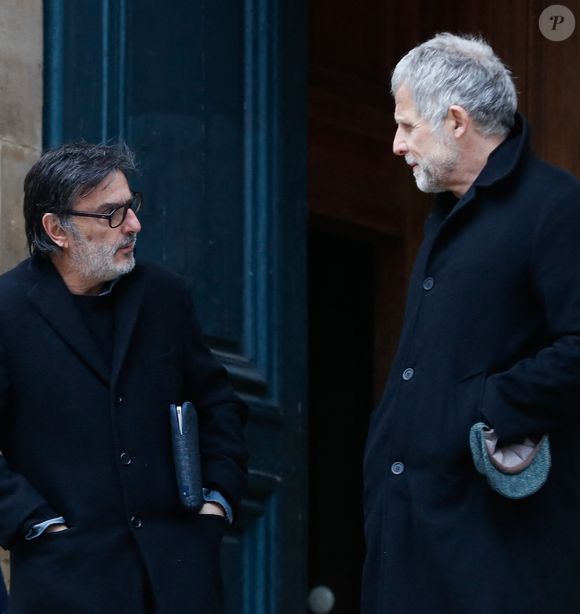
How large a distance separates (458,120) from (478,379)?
0.63m

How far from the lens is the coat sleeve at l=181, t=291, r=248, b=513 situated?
502 cm

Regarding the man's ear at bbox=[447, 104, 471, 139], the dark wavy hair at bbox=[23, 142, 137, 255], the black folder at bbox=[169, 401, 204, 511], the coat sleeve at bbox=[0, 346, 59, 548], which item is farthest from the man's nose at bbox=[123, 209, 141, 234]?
the man's ear at bbox=[447, 104, 471, 139]

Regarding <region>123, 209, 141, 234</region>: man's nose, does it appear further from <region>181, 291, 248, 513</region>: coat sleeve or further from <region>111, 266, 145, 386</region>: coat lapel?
<region>181, 291, 248, 513</region>: coat sleeve

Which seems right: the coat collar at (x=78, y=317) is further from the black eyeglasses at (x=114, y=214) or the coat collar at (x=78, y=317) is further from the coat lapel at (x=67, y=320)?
the black eyeglasses at (x=114, y=214)

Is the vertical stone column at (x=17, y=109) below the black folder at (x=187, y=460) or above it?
above

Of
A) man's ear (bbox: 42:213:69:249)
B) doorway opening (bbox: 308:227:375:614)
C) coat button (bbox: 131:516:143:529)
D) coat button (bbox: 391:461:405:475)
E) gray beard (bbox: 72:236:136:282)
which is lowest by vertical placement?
doorway opening (bbox: 308:227:375:614)

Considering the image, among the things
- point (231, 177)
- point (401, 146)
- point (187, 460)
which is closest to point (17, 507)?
point (187, 460)

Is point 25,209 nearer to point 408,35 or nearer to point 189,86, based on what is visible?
point 189,86

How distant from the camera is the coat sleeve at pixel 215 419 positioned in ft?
16.5

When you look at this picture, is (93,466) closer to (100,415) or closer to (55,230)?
(100,415)

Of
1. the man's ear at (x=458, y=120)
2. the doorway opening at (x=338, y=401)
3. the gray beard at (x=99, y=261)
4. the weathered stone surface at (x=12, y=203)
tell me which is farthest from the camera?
the doorway opening at (x=338, y=401)

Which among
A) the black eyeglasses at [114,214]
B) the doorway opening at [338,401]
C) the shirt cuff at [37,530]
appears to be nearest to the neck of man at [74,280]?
the black eyeglasses at [114,214]

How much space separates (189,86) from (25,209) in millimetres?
1135

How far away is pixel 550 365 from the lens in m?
4.25
